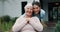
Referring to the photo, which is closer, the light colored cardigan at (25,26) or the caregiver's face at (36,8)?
the light colored cardigan at (25,26)

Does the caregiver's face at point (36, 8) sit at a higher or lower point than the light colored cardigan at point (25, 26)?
higher

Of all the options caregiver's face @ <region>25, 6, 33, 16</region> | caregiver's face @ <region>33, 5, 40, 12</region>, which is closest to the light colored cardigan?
caregiver's face @ <region>25, 6, 33, 16</region>

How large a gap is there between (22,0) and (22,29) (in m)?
24.3

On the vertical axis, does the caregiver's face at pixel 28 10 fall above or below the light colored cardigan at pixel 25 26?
above

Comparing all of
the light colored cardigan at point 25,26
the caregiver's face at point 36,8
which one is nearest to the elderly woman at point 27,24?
the light colored cardigan at point 25,26

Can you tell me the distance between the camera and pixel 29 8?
4.87 meters

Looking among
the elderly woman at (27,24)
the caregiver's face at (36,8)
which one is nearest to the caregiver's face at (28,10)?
the elderly woman at (27,24)

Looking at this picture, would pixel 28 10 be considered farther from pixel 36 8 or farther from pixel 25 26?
pixel 36 8

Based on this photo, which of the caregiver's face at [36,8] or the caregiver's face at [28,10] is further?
the caregiver's face at [36,8]

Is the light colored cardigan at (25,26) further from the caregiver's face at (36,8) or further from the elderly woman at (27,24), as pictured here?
the caregiver's face at (36,8)

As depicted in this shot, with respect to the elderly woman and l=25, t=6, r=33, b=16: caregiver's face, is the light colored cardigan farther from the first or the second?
l=25, t=6, r=33, b=16: caregiver's face

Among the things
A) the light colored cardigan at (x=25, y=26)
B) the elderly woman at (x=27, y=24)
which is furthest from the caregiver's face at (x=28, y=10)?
the light colored cardigan at (x=25, y=26)

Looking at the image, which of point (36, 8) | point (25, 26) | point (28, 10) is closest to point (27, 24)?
point (25, 26)

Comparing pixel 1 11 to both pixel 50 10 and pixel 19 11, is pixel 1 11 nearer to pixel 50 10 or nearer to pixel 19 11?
pixel 19 11
